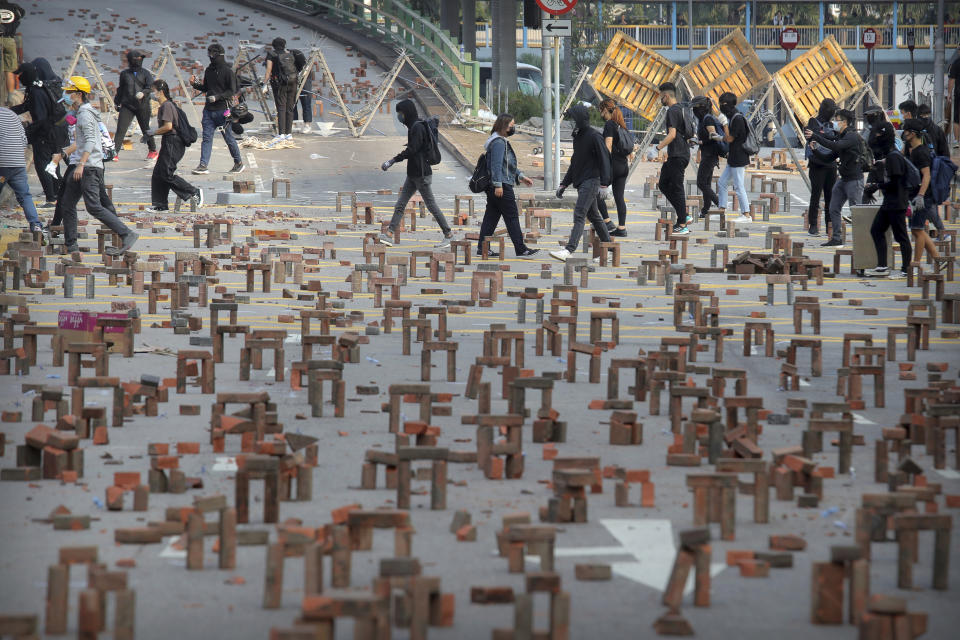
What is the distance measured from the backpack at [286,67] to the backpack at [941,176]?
12.7 m

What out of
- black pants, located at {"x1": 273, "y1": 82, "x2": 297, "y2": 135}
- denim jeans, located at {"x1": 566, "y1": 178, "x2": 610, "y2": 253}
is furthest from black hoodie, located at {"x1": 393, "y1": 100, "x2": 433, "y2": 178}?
black pants, located at {"x1": 273, "y1": 82, "x2": 297, "y2": 135}

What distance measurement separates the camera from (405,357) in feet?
34.8

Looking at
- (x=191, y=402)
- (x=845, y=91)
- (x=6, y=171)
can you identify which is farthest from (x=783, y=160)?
(x=191, y=402)

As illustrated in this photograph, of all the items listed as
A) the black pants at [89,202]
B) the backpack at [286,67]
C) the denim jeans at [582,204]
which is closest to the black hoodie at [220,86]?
the backpack at [286,67]

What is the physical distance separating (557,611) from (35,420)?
172 inches

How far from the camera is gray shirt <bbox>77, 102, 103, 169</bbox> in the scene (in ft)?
48.4

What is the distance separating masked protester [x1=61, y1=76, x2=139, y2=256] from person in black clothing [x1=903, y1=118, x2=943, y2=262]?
7.95 metres

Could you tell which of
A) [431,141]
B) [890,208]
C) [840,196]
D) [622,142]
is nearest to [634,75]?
[622,142]

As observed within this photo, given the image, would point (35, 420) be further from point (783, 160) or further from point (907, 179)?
point (783, 160)

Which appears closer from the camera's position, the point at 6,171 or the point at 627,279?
the point at 627,279

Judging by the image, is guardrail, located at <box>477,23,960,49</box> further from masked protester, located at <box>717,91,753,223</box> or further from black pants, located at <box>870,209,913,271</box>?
black pants, located at <box>870,209,913,271</box>

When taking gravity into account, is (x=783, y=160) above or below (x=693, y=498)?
above

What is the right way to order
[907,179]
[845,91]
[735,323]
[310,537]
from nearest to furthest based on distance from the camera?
[310,537] → [735,323] → [907,179] → [845,91]

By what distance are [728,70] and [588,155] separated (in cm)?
832
